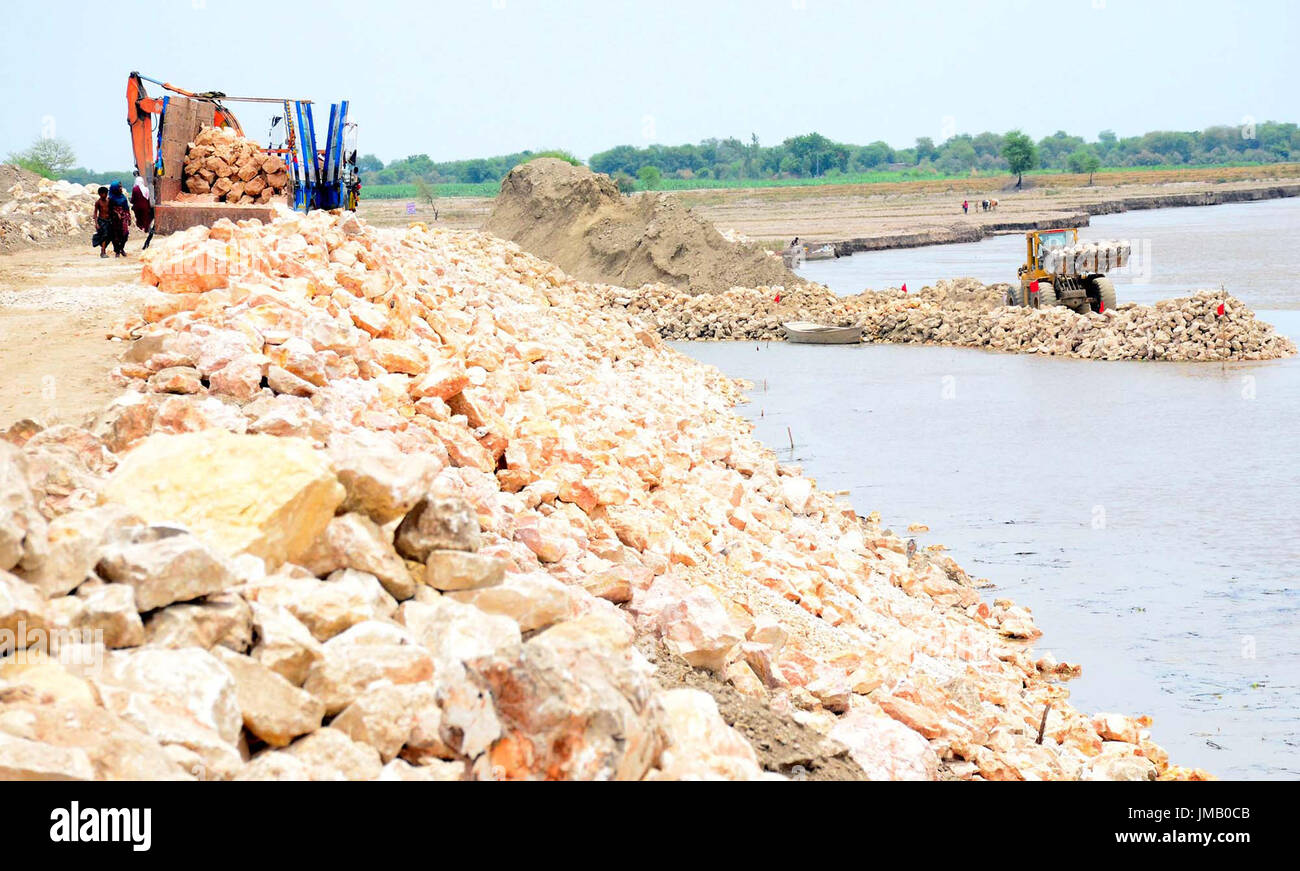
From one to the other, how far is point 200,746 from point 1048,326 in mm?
27160

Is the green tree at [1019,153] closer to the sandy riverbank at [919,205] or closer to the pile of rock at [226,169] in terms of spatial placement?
the sandy riverbank at [919,205]

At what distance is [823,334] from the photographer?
30.5 metres

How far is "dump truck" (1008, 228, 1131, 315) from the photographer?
28.8 meters

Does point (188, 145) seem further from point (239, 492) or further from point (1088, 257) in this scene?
point (1088, 257)

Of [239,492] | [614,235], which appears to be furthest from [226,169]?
[614,235]

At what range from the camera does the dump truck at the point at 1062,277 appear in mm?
28828

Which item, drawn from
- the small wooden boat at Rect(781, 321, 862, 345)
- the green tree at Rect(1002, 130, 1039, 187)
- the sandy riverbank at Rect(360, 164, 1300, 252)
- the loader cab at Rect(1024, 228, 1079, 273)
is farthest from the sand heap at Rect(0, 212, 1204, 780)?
the green tree at Rect(1002, 130, 1039, 187)

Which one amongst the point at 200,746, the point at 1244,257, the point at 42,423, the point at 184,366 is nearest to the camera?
the point at 200,746

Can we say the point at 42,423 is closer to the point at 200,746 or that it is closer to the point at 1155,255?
the point at 200,746

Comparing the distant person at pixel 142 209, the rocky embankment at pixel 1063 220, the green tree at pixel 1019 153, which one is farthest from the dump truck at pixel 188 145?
the green tree at pixel 1019 153

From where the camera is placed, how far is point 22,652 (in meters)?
3.65

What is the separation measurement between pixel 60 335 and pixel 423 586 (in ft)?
17.8

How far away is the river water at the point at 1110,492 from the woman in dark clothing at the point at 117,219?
29.4ft
